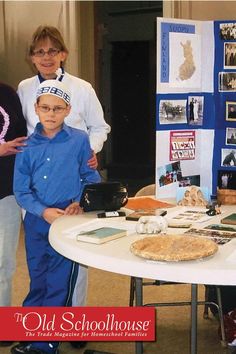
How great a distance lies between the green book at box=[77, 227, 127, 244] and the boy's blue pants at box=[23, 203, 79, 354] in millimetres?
413

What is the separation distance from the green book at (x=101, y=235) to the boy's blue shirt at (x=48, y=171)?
38cm

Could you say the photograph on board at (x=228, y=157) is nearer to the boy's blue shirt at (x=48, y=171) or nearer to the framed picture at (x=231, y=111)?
the framed picture at (x=231, y=111)

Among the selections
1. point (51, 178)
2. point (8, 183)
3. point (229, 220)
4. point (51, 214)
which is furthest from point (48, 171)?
point (229, 220)

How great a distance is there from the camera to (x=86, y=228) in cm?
174

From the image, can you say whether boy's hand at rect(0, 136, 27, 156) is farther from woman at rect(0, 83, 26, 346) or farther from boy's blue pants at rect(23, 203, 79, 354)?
boy's blue pants at rect(23, 203, 79, 354)

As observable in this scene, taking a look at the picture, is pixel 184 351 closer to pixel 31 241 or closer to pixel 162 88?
pixel 31 241

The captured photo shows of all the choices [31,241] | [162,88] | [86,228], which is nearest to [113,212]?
Answer: [86,228]

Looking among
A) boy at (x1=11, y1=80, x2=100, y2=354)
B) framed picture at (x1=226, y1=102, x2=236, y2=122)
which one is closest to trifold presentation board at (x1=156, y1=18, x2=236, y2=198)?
framed picture at (x1=226, y1=102, x2=236, y2=122)

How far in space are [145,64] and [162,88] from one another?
5.32 metres

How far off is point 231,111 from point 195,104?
0.53 ft

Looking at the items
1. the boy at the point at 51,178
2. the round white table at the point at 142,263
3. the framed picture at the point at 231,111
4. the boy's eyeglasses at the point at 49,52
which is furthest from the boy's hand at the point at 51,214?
the framed picture at the point at 231,111

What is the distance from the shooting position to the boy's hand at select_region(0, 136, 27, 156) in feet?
6.79

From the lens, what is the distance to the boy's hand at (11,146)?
207 cm

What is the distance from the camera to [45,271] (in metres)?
2.18
